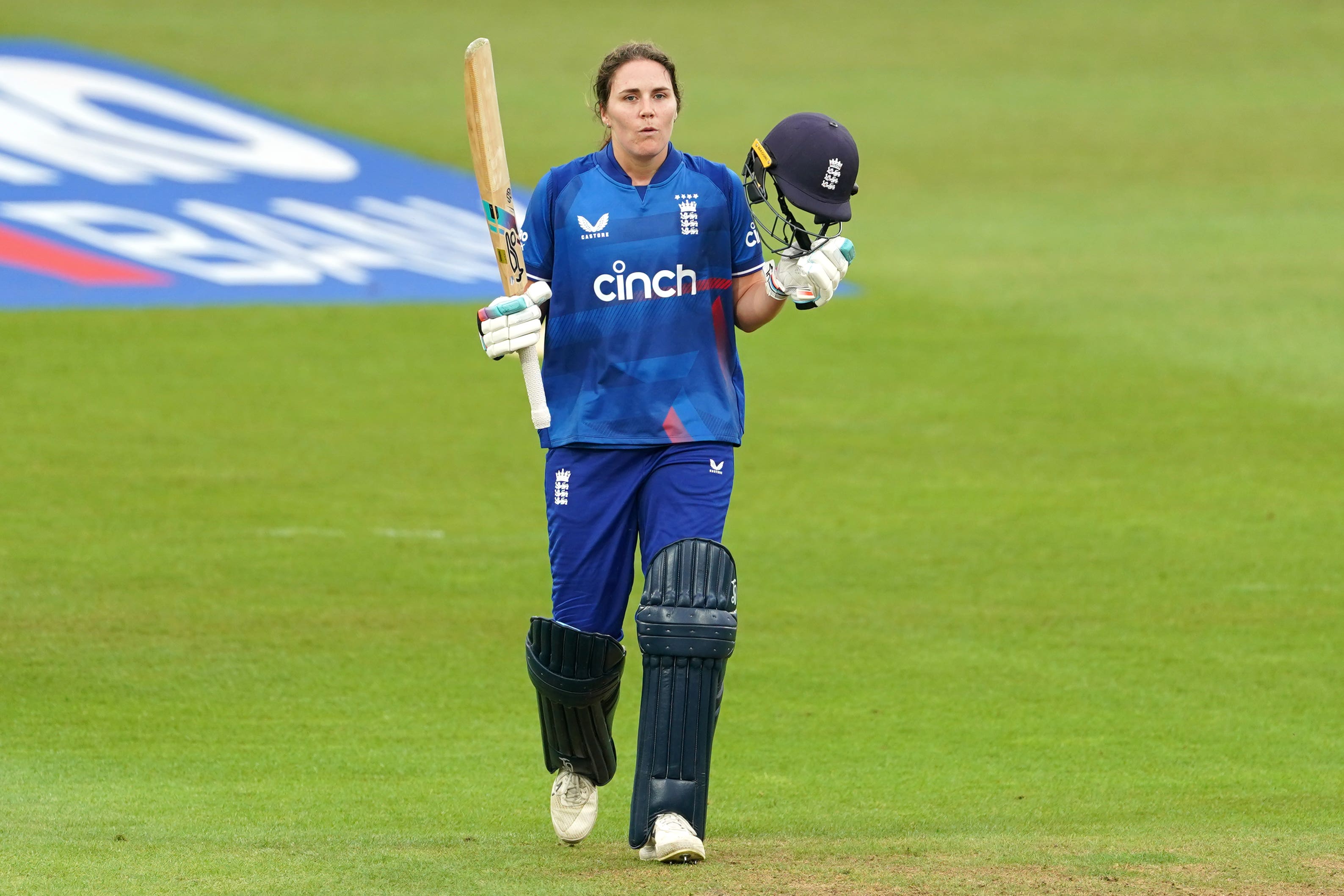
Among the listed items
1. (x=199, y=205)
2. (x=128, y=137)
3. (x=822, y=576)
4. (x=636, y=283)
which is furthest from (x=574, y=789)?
(x=128, y=137)

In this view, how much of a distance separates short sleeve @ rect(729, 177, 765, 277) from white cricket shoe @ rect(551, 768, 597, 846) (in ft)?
4.78

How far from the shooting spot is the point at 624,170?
17.1 feet

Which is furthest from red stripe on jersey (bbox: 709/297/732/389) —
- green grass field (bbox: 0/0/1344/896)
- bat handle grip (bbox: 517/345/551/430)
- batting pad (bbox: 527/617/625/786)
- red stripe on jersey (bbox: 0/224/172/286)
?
red stripe on jersey (bbox: 0/224/172/286)

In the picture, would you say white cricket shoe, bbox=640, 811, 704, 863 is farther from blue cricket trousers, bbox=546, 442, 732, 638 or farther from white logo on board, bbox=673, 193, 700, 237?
white logo on board, bbox=673, 193, 700, 237

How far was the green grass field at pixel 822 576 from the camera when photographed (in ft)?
17.4

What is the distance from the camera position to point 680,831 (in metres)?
4.80

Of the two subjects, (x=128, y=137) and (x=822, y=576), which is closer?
(x=822, y=576)

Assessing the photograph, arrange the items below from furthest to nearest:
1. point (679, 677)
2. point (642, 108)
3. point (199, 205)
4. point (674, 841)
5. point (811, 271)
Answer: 1. point (199, 205)
2. point (642, 108)
3. point (811, 271)
4. point (679, 677)
5. point (674, 841)

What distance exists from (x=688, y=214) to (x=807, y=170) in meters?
0.34

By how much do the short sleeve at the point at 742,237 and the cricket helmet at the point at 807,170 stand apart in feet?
0.22

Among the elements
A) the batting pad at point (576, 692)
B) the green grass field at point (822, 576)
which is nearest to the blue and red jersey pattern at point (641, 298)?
the batting pad at point (576, 692)

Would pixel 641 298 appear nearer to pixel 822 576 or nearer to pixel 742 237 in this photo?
pixel 742 237

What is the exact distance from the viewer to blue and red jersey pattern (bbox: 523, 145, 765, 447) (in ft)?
16.8

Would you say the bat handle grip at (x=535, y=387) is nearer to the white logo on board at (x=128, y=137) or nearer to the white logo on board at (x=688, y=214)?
the white logo on board at (x=688, y=214)
